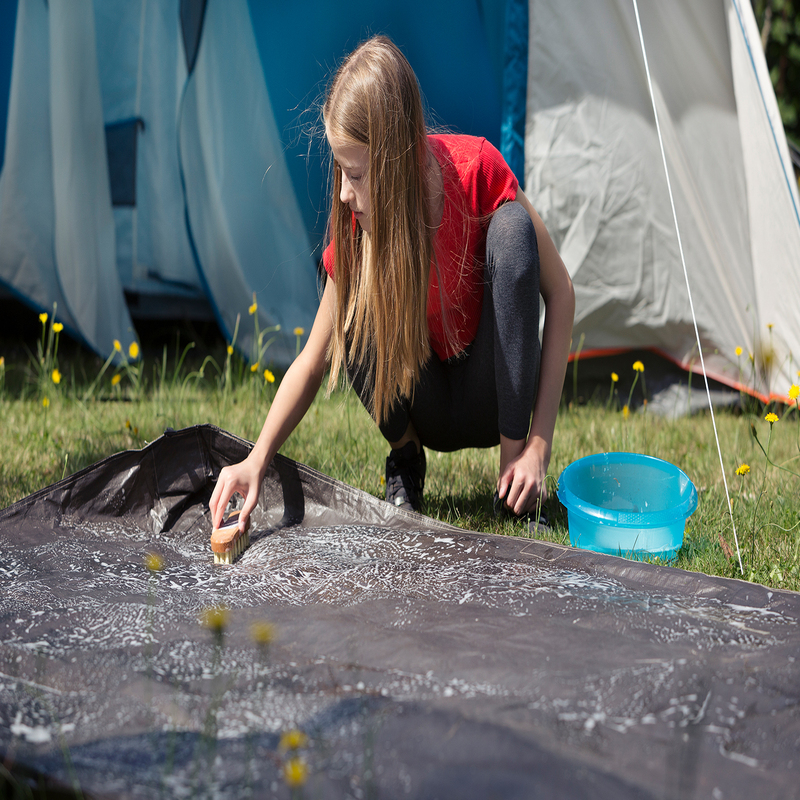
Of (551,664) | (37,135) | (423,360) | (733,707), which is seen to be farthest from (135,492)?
(37,135)

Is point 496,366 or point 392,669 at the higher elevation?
point 496,366

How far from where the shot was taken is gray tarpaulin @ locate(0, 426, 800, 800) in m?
0.59

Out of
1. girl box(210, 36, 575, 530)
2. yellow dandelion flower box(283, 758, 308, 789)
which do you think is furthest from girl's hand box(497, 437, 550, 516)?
yellow dandelion flower box(283, 758, 308, 789)

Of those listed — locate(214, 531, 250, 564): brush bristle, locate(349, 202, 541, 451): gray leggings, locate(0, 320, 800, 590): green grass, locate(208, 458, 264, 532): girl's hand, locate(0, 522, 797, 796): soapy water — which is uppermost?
locate(349, 202, 541, 451): gray leggings

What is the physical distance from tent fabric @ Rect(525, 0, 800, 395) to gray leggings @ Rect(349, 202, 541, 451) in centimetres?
86

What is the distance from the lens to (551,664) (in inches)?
29.5

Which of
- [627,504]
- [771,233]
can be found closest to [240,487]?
[627,504]

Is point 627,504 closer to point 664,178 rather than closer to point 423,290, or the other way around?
point 423,290

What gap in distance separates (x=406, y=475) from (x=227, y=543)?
41 centimetres

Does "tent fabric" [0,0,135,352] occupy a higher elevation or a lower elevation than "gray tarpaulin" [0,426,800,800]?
higher

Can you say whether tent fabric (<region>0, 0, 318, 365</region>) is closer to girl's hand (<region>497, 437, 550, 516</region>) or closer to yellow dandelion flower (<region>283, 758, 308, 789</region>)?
girl's hand (<region>497, 437, 550, 516</region>)

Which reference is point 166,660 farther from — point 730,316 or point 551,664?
point 730,316

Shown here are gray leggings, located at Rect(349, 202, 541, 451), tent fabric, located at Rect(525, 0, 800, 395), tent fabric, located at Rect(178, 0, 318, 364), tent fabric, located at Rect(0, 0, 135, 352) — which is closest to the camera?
gray leggings, located at Rect(349, 202, 541, 451)

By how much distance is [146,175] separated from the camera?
2.53 meters
